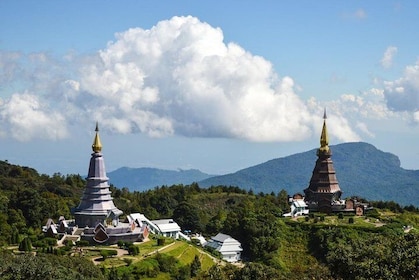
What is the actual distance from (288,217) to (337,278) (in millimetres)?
32829

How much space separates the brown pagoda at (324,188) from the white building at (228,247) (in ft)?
38.0

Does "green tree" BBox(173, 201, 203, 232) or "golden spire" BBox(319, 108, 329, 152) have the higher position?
"golden spire" BBox(319, 108, 329, 152)

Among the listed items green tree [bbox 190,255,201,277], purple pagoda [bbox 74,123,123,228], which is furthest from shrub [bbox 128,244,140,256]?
purple pagoda [bbox 74,123,123,228]

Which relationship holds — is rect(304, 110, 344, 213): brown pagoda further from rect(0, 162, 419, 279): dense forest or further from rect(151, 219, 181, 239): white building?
rect(151, 219, 181, 239): white building

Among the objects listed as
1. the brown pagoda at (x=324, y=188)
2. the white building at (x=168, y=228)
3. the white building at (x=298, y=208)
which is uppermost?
the brown pagoda at (x=324, y=188)

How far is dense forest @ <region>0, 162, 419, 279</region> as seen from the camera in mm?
28094

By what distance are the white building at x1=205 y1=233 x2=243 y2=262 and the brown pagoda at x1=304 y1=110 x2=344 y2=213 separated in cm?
1159

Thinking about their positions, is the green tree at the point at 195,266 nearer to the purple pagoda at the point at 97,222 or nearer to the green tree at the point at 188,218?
the purple pagoda at the point at 97,222

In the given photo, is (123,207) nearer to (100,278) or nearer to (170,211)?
(170,211)

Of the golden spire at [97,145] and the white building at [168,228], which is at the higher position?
the golden spire at [97,145]

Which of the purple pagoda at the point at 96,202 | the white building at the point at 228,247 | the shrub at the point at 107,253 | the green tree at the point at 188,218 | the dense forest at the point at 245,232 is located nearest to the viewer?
the dense forest at the point at 245,232

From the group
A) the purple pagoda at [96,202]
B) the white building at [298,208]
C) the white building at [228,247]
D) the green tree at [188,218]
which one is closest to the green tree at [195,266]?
the purple pagoda at [96,202]

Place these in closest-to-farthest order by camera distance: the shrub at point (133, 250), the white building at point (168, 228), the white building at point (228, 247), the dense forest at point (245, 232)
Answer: the dense forest at point (245, 232) < the shrub at point (133, 250) < the white building at point (228, 247) < the white building at point (168, 228)

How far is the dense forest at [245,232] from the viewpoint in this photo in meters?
28.1
